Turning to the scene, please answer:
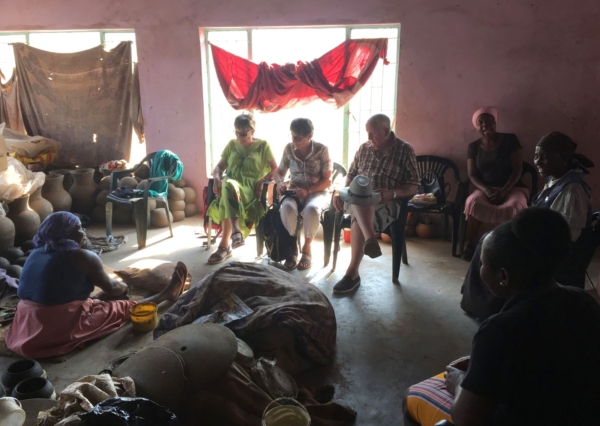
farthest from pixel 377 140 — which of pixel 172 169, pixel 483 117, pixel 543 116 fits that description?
pixel 172 169

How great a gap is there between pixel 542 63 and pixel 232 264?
11.7 ft

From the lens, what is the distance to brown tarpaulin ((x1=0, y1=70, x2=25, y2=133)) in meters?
6.17

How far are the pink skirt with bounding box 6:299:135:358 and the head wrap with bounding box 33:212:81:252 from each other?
13.7 inches

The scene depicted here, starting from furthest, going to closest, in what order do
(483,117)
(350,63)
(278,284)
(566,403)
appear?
(350,63) → (483,117) → (278,284) → (566,403)

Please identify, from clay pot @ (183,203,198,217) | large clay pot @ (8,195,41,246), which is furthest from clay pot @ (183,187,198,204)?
large clay pot @ (8,195,41,246)

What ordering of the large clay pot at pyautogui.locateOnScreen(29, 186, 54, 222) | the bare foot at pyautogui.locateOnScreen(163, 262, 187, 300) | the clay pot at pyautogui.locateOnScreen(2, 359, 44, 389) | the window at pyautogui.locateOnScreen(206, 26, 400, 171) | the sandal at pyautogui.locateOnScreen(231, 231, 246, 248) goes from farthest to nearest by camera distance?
the window at pyautogui.locateOnScreen(206, 26, 400, 171)
the large clay pot at pyautogui.locateOnScreen(29, 186, 54, 222)
the sandal at pyautogui.locateOnScreen(231, 231, 246, 248)
the bare foot at pyautogui.locateOnScreen(163, 262, 187, 300)
the clay pot at pyautogui.locateOnScreen(2, 359, 44, 389)

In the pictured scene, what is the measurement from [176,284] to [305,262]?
1182 millimetres

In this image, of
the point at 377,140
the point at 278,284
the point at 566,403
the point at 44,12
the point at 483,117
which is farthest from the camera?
the point at 44,12

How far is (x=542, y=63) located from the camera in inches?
174

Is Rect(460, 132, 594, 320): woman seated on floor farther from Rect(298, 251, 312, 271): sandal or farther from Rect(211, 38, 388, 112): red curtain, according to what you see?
Rect(211, 38, 388, 112): red curtain

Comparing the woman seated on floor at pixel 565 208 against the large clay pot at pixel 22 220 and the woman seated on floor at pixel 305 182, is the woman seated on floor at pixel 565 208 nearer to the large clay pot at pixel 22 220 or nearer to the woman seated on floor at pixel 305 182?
the woman seated on floor at pixel 305 182

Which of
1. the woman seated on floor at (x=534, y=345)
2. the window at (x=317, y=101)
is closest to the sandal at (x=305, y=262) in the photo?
the window at (x=317, y=101)

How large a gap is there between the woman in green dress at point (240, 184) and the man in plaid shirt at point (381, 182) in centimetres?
105

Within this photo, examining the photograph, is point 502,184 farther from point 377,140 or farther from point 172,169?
point 172,169
